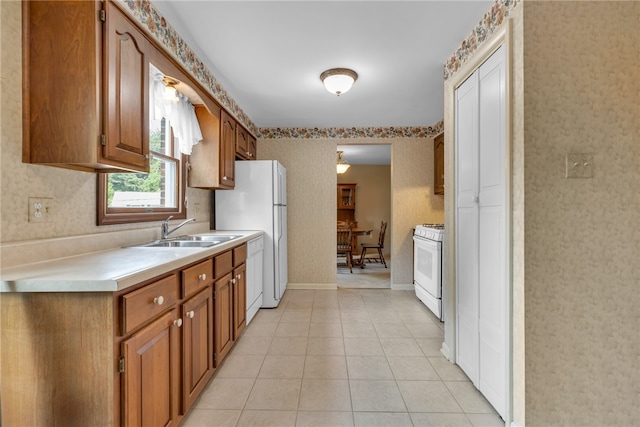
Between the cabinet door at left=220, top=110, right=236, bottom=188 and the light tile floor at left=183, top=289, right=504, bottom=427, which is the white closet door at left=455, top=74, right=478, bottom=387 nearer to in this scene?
the light tile floor at left=183, top=289, right=504, bottom=427

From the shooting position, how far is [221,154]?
300cm

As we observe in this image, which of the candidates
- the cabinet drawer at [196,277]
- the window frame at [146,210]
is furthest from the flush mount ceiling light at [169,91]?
the cabinet drawer at [196,277]

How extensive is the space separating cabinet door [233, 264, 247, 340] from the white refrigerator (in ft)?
2.44

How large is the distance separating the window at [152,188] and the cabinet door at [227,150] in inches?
14.8

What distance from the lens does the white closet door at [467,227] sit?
192 centimetres

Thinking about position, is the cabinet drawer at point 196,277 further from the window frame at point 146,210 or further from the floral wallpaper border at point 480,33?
the floral wallpaper border at point 480,33

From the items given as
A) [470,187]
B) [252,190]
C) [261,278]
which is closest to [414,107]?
[470,187]

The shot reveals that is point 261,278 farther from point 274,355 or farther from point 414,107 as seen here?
point 414,107

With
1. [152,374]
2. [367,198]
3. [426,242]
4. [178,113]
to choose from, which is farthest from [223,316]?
[367,198]

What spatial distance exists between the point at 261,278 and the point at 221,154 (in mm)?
1407

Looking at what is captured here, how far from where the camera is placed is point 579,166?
4.69ft

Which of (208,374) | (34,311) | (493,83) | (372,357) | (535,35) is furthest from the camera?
(372,357)

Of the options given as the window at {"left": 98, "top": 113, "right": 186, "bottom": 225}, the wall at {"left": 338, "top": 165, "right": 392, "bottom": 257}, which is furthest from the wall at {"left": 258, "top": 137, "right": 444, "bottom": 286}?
the wall at {"left": 338, "top": 165, "right": 392, "bottom": 257}

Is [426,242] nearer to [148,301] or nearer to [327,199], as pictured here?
[327,199]
